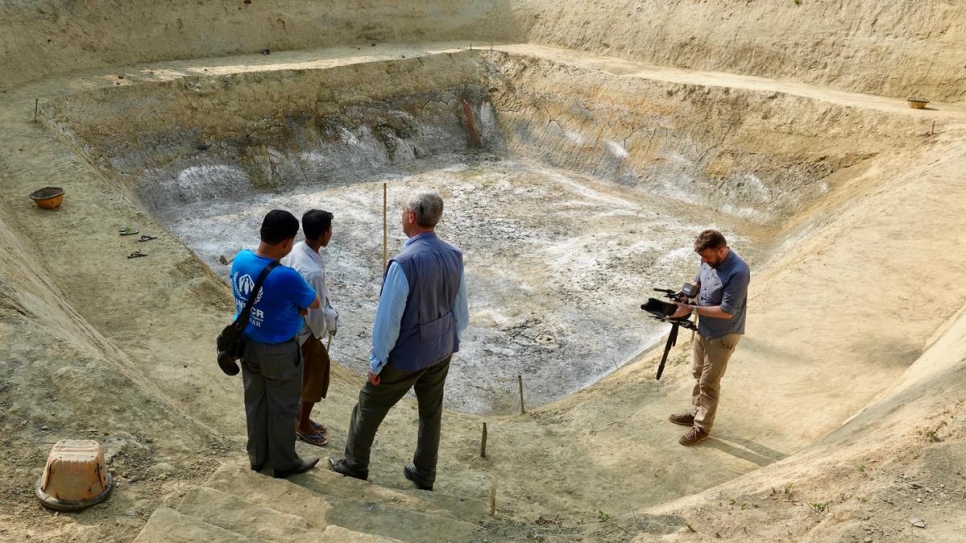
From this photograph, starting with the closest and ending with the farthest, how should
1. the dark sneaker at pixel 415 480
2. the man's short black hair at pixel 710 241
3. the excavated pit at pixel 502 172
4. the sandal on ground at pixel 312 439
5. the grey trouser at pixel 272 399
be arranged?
the grey trouser at pixel 272 399
the dark sneaker at pixel 415 480
the man's short black hair at pixel 710 241
the sandal on ground at pixel 312 439
the excavated pit at pixel 502 172

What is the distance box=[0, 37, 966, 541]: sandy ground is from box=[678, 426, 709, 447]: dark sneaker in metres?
0.12

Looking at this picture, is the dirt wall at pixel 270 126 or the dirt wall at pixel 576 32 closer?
the dirt wall at pixel 270 126

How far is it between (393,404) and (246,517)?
122 cm

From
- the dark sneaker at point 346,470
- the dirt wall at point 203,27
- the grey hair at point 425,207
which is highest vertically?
the dirt wall at point 203,27

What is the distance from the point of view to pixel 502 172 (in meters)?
18.3

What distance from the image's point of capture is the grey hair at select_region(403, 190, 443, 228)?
483cm

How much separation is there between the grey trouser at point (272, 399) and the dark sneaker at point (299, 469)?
0.11 ft

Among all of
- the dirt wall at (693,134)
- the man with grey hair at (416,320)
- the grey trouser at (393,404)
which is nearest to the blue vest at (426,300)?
the man with grey hair at (416,320)

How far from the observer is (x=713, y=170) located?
16703 millimetres

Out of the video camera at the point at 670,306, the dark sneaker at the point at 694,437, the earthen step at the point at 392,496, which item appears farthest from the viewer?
the dark sneaker at the point at 694,437

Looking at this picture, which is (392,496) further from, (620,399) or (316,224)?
(620,399)

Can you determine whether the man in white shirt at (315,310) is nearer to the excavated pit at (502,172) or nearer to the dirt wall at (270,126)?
the excavated pit at (502,172)

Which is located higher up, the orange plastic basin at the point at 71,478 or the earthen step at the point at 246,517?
the orange plastic basin at the point at 71,478

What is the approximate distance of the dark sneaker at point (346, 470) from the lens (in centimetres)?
539
